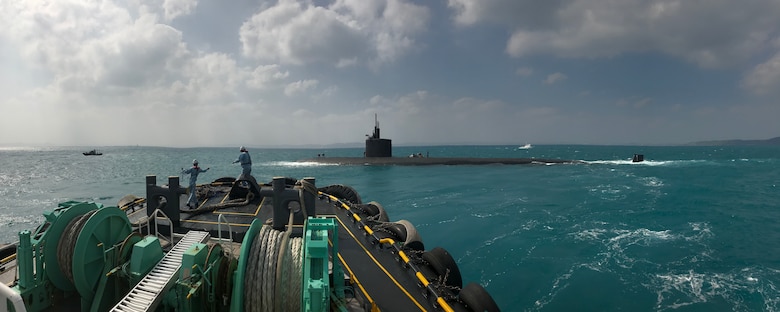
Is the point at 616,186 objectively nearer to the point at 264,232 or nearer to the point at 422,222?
the point at 422,222

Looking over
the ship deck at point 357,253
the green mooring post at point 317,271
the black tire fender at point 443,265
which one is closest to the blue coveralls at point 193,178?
the ship deck at point 357,253

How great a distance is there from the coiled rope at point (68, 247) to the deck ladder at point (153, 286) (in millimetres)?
2506

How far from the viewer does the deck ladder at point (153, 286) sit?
5774mm

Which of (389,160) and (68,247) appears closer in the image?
(68,247)

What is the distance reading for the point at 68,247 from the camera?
7910 millimetres

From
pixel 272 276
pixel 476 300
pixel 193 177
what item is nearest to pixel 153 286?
pixel 272 276

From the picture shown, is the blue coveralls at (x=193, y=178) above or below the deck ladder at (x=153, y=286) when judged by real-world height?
above

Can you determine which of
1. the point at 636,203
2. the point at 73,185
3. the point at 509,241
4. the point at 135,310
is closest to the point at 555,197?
the point at 636,203

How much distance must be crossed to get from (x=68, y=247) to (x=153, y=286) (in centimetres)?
343

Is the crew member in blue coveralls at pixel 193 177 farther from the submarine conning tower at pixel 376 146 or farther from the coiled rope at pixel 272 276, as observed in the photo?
the submarine conning tower at pixel 376 146

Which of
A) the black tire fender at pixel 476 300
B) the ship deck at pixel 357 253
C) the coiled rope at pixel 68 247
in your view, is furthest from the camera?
the ship deck at pixel 357 253

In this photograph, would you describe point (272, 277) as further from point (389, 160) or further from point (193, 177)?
point (389, 160)

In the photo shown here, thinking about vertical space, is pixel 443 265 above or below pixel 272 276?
below

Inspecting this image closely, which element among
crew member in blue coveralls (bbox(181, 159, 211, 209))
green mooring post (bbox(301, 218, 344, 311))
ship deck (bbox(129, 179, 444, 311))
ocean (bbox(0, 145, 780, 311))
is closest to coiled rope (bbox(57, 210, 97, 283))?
ship deck (bbox(129, 179, 444, 311))
